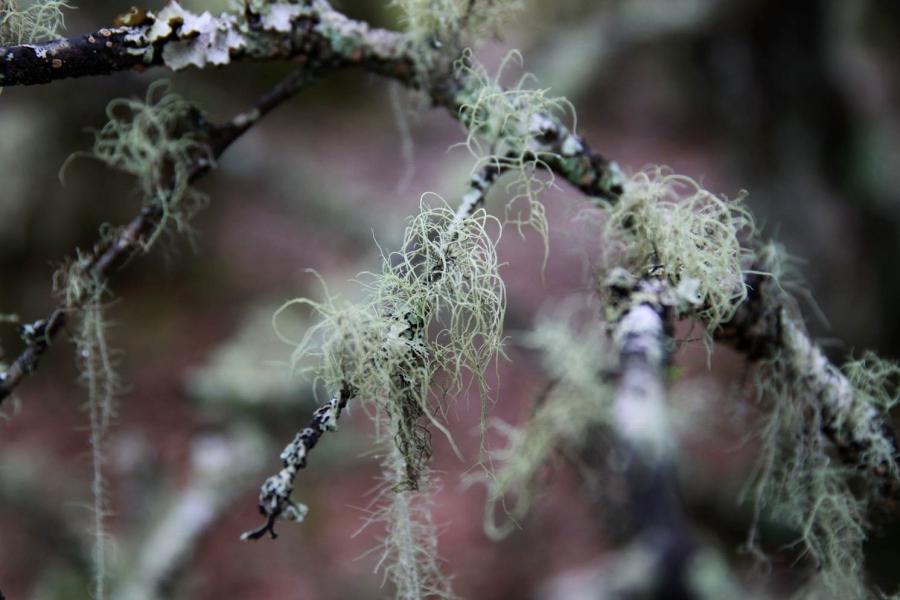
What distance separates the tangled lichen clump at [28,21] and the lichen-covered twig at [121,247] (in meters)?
0.19

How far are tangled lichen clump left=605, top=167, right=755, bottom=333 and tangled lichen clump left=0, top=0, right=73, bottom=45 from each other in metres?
0.66

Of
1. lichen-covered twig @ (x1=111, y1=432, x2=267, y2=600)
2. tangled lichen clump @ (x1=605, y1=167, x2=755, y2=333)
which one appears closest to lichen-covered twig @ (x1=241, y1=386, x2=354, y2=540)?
tangled lichen clump @ (x1=605, y1=167, x2=755, y2=333)

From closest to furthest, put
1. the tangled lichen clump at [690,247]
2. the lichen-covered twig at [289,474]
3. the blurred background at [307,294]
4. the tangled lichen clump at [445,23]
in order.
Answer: the lichen-covered twig at [289,474] → the tangled lichen clump at [690,247] → the tangled lichen clump at [445,23] → the blurred background at [307,294]

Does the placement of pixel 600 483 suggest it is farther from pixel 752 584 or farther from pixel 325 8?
pixel 325 8

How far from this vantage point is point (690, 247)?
0.79 m

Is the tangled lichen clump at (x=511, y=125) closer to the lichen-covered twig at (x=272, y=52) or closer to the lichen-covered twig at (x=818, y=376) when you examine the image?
the lichen-covered twig at (x=272, y=52)

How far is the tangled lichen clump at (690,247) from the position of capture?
0.79 meters

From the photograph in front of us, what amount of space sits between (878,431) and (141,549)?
1.59 meters

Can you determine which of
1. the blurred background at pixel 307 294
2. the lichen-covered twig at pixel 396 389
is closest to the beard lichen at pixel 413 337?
the lichen-covered twig at pixel 396 389

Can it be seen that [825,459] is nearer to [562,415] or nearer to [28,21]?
[562,415]

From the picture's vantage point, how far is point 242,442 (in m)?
1.91

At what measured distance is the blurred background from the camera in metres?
1.97

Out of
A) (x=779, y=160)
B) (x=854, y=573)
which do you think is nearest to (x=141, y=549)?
(x=854, y=573)

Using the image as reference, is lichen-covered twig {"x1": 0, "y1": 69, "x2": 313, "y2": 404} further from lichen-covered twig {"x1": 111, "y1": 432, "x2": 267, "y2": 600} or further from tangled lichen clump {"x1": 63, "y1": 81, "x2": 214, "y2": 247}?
lichen-covered twig {"x1": 111, "y1": 432, "x2": 267, "y2": 600}
